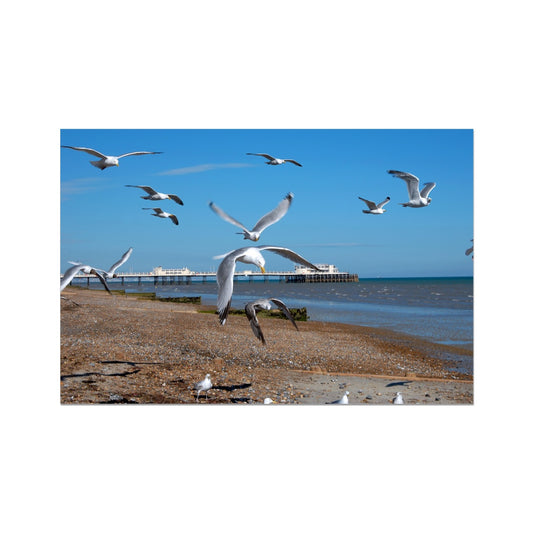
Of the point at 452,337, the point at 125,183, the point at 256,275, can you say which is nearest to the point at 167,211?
the point at 125,183

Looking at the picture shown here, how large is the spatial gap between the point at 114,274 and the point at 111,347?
28.7 inches

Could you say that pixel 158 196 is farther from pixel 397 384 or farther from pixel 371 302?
pixel 371 302

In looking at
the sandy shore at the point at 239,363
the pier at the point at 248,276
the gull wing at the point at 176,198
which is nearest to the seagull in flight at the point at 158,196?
the gull wing at the point at 176,198

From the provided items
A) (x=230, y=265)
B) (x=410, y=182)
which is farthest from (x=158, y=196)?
(x=410, y=182)

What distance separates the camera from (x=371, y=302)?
887 cm

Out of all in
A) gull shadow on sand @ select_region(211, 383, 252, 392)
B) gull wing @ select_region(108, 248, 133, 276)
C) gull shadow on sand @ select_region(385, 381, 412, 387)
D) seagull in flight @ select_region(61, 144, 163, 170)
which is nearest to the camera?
seagull in flight @ select_region(61, 144, 163, 170)

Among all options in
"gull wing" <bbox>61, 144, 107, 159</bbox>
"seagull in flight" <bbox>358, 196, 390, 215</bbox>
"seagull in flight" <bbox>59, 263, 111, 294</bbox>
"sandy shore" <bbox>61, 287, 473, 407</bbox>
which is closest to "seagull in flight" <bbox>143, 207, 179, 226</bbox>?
"gull wing" <bbox>61, 144, 107, 159</bbox>

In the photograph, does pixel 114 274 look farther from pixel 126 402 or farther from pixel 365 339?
pixel 365 339

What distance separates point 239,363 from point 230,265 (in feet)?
4.60

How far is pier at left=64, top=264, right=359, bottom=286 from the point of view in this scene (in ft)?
17.4

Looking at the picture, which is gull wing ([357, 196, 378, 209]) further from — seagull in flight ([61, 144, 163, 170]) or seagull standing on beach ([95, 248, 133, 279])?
seagull standing on beach ([95, 248, 133, 279])

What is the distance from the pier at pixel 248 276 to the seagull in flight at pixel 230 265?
0.40 metres

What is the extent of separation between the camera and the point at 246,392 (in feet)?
16.4

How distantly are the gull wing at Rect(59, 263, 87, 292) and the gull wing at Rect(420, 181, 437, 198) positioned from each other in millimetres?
3225
